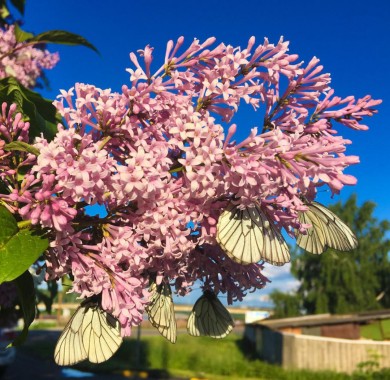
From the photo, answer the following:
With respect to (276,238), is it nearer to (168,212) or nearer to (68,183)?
(168,212)

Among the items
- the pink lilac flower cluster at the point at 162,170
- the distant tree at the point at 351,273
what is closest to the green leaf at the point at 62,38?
the pink lilac flower cluster at the point at 162,170

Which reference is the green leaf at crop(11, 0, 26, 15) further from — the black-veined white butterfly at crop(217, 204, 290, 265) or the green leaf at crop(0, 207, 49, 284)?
the black-veined white butterfly at crop(217, 204, 290, 265)

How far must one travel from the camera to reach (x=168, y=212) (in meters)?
1.49

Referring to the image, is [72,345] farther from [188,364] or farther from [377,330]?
[188,364]

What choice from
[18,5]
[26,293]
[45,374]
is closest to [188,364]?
[45,374]

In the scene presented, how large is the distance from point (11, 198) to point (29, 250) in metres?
0.17

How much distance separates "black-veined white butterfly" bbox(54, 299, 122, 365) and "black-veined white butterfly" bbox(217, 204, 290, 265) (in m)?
0.52

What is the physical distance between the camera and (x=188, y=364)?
28922 mm

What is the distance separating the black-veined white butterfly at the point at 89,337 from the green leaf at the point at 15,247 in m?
0.41

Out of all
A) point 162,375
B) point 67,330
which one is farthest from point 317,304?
point 67,330

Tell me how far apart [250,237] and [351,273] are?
43.3 m

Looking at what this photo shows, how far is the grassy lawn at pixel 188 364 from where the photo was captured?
2470cm

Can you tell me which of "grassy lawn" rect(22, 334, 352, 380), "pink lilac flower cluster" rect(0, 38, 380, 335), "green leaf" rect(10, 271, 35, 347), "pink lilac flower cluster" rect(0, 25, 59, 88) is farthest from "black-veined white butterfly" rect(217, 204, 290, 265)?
"grassy lawn" rect(22, 334, 352, 380)

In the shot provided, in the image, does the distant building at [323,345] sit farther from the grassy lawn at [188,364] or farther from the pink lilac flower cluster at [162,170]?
the pink lilac flower cluster at [162,170]
